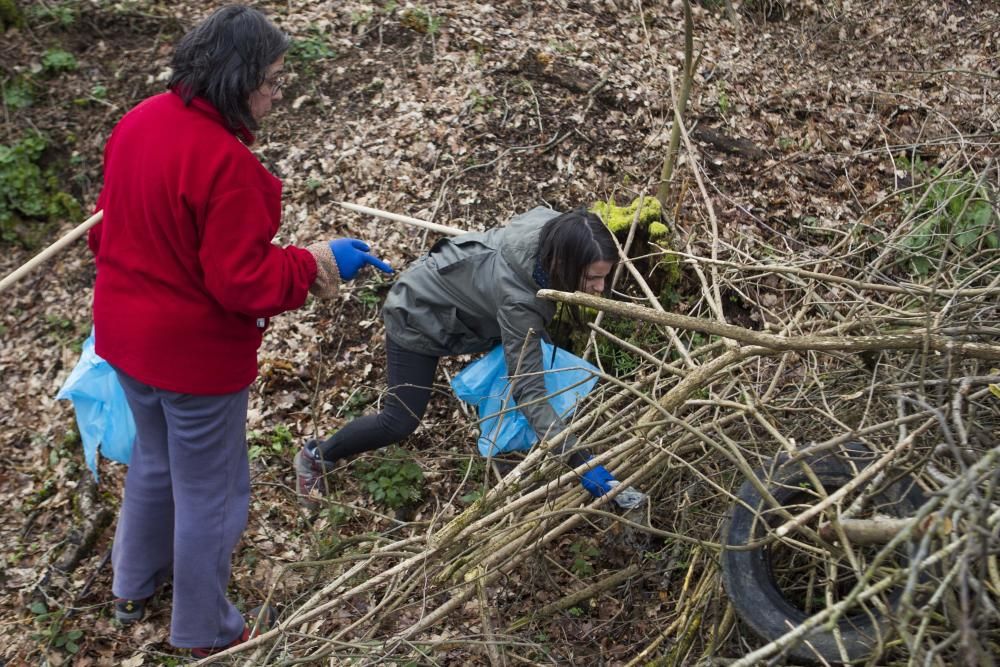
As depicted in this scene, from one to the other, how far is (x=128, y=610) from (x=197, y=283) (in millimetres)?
1637

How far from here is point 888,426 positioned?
2418 millimetres

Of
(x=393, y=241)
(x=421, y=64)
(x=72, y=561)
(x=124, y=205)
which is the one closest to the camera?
(x=124, y=205)

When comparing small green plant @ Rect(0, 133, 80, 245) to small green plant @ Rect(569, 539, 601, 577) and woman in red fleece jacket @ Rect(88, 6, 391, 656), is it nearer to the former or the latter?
woman in red fleece jacket @ Rect(88, 6, 391, 656)

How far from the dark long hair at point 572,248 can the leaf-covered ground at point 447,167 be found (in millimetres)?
919

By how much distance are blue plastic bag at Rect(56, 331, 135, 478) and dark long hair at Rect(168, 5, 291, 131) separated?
131cm

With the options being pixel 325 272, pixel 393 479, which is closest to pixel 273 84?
pixel 325 272

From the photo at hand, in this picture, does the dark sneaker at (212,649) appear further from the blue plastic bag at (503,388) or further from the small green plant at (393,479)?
the blue plastic bag at (503,388)

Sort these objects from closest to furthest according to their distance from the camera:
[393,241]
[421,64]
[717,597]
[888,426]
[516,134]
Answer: [888,426]
[717,597]
[393,241]
[516,134]
[421,64]

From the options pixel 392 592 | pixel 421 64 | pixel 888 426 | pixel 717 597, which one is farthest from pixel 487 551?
pixel 421 64

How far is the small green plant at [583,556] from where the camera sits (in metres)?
3.51

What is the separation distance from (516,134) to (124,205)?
310 cm

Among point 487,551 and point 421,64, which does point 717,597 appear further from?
point 421,64

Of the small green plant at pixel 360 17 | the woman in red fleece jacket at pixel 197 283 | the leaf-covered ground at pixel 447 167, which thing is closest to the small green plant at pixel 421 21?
the leaf-covered ground at pixel 447 167

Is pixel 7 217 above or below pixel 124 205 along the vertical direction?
below
